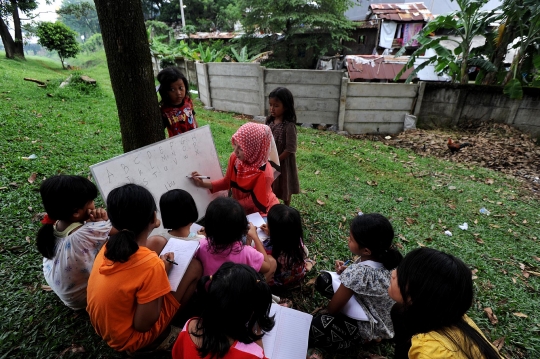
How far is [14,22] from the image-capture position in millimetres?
16656

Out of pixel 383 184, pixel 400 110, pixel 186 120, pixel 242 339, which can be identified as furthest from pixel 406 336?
pixel 400 110

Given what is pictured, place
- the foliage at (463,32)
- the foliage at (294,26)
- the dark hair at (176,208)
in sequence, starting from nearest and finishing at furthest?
the dark hair at (176,208), the foliage at (463,32), the foliage at (294,26)

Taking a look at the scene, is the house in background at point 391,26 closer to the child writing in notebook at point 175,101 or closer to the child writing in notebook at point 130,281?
the child writing in notebook at point 175,101

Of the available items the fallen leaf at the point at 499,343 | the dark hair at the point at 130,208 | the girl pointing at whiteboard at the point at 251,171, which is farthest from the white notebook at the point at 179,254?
the fallen leaf at the point at 499,343

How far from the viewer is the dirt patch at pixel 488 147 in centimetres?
715

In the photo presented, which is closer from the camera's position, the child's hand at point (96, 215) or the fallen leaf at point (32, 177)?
the child's hand at point (96, 215)

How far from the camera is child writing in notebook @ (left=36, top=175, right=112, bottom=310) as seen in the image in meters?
1.94

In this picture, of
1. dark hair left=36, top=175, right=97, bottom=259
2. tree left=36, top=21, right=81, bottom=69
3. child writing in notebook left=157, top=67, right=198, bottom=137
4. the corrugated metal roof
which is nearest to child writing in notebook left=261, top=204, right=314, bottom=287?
dark hair left=36, top=175, right=97, bottom=259

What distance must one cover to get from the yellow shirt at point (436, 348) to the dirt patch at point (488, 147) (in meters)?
6.74

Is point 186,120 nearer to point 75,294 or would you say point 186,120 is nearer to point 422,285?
point 75,294

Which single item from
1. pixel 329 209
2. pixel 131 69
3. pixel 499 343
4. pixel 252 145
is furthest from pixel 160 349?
pixel 329 209

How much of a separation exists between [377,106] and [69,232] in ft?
29.9

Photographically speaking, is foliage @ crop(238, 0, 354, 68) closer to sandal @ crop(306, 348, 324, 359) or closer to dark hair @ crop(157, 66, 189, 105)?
dark hair @ crop(157, 66, 189, 105)

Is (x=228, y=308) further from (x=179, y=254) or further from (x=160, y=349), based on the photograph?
(x=160, y=349)
